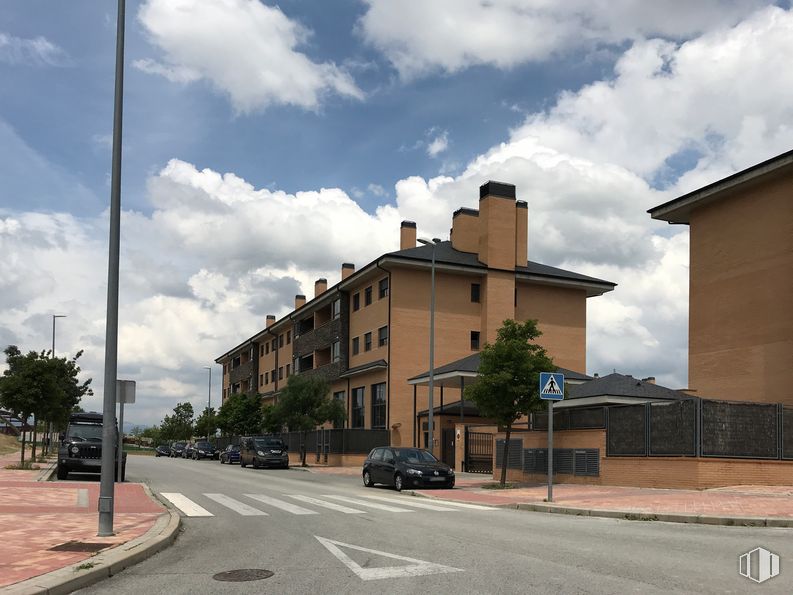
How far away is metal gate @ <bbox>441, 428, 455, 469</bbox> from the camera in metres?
37.7

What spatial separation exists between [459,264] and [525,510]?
92.6ft

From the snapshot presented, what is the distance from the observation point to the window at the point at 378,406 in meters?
45.3

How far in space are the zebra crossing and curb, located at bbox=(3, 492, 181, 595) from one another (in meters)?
4.46

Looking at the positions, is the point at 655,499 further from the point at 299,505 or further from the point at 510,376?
the point at 299,505

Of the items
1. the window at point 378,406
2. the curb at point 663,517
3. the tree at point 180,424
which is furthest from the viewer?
the tree at point 180,424

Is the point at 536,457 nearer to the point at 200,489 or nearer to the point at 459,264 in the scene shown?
the point at 200,489

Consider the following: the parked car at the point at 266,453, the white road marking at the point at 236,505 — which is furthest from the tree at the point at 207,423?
the white road marking at the point at 236,505

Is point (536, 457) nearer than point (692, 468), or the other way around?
point (692, 468)

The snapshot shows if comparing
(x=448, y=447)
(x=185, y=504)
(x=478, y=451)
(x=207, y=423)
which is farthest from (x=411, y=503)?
(x=207, y=423)

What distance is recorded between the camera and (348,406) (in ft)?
167

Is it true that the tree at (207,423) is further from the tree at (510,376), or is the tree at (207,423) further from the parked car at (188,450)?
the tree at (510,376)

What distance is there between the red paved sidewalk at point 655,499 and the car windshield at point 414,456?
1667 millimetres

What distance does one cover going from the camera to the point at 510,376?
2362 centimetres

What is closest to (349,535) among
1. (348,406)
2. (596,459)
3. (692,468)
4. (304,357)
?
(692,468)
